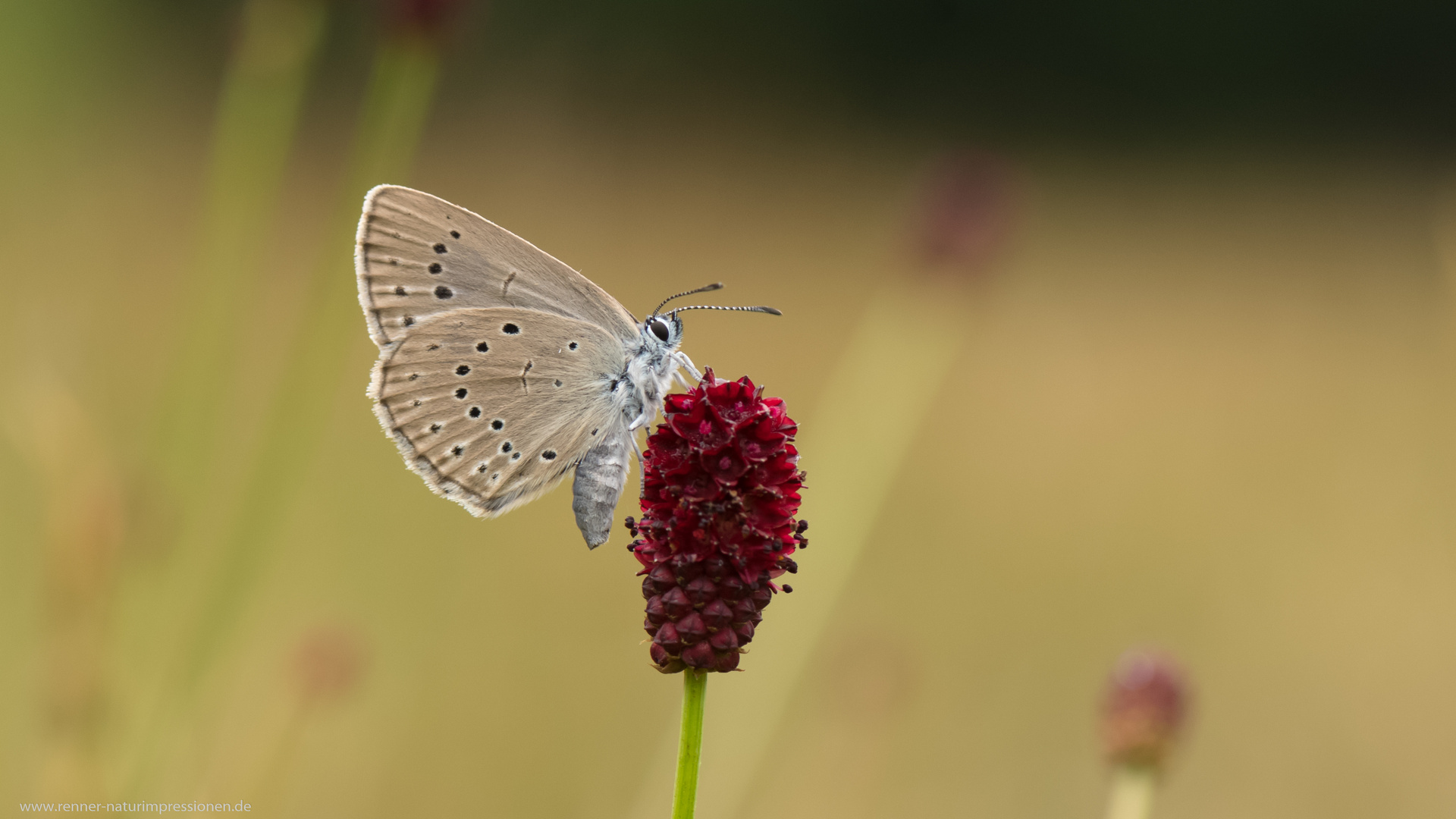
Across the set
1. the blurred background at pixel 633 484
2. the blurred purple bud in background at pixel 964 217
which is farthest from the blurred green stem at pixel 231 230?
the blurred purple bud in background at pixel 964 217

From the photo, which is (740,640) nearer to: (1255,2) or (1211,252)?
(1211,252)

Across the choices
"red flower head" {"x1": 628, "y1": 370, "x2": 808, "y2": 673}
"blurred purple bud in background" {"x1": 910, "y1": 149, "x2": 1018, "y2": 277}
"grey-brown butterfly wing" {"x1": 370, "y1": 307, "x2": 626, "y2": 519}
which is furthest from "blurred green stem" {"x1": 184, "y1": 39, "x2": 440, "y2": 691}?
"blurred purple bud in background" {"x1": 910, "y1": 149, "x2": 1018, "y2": 277}

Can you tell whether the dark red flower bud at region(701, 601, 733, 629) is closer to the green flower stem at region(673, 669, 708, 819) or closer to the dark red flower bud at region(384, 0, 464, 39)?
the green flower stem at region(673, 669, 708, 819)

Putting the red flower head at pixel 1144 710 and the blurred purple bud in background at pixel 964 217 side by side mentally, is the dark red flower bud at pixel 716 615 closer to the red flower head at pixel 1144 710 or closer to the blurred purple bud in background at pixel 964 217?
the red flower head at pixel 1144 710

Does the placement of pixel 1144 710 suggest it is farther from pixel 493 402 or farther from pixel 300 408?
pixel 300 408

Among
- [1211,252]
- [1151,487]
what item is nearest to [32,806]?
[1151,487]

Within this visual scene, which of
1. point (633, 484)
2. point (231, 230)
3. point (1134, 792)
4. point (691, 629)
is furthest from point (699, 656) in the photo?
point (633, 484)

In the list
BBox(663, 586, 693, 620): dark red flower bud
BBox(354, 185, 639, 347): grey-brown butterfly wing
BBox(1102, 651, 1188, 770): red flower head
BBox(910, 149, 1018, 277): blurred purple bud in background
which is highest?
BBox(910, 149, 1018, 277): blurred purple bud in background
